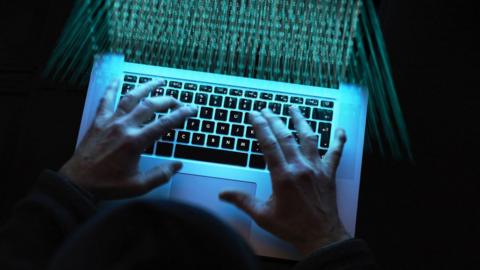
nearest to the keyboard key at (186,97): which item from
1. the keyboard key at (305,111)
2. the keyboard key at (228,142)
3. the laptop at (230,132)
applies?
the laptop at (230,132)

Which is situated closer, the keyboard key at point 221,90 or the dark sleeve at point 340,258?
the dark sleeve at point 340,258

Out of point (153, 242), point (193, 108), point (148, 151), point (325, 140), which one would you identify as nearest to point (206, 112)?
point (193, 108)

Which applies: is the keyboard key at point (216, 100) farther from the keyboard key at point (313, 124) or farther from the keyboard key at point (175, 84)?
the keyboard key at point (313, 124)

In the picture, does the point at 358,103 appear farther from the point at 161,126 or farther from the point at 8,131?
the point at 8,131

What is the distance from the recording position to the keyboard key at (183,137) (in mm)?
804

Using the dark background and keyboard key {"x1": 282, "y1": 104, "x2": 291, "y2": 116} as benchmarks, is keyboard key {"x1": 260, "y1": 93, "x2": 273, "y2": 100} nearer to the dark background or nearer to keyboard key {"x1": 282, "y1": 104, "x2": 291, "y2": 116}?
keyboard key {"x1": 282, "y1": 104, "x2": 291, "y2": 116}

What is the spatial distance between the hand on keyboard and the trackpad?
0.07 ft

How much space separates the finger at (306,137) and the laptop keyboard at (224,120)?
0.02m

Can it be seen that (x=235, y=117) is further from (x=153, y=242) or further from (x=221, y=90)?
(x=153, y=242)

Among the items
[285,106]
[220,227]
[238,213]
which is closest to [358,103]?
[285,106]

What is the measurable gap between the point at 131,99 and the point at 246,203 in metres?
0.28

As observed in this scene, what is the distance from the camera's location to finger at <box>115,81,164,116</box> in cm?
79

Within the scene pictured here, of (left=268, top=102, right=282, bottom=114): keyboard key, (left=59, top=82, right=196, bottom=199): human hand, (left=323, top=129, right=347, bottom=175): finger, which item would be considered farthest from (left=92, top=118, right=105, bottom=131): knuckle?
(left=323, top=129, right=347, bottom=175): finger

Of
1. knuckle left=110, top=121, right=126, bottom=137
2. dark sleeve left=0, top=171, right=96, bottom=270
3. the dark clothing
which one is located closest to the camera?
the dark clothing
